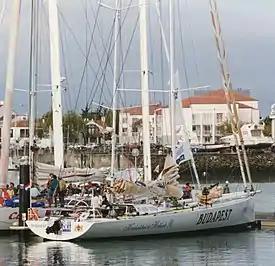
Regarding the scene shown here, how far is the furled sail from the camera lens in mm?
33438

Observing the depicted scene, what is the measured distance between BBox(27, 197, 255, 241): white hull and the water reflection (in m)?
0.37


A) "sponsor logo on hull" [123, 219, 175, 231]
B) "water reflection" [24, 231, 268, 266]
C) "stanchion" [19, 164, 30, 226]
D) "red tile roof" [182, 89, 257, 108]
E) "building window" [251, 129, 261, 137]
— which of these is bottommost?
"water reflection" [24, 231, 268, 266]

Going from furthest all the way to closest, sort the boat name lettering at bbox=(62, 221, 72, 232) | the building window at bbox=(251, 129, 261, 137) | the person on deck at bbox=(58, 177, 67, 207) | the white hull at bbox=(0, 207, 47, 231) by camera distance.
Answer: the building window at bbox=(251, 129, 261, 137) → the person on deck at bbox=(58, 177, 67, 207) → the white hull at bbox=(0, 207, 47, 231) → the boat name lettering at bbox=(62, 221, 72, 232)

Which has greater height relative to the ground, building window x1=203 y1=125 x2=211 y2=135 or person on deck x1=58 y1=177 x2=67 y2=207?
building window x1=203 y1=125 x2=211 y2=135

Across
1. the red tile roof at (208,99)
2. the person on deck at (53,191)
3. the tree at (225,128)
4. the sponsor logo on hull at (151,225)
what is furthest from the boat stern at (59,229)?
the red tile roof at (208,99)

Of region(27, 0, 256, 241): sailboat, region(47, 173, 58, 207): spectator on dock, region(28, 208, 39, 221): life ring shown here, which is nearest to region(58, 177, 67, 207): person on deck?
region(47, 173, 58, 207): spectator on dock

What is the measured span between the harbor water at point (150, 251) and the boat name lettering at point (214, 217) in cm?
71

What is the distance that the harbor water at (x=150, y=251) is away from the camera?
28.1m

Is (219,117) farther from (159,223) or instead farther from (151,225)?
(151,225)

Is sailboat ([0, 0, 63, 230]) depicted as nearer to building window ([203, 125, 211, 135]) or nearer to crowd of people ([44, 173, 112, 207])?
crowd of people ([44, 173, 112, 207])

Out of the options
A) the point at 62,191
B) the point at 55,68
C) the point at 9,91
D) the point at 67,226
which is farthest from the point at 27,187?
the point at 55,68

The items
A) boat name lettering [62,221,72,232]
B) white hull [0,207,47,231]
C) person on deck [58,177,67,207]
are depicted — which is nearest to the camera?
boat name lettering [62,221,72,232]

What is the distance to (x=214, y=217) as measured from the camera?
1372 inches

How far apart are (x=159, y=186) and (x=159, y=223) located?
2691mm
